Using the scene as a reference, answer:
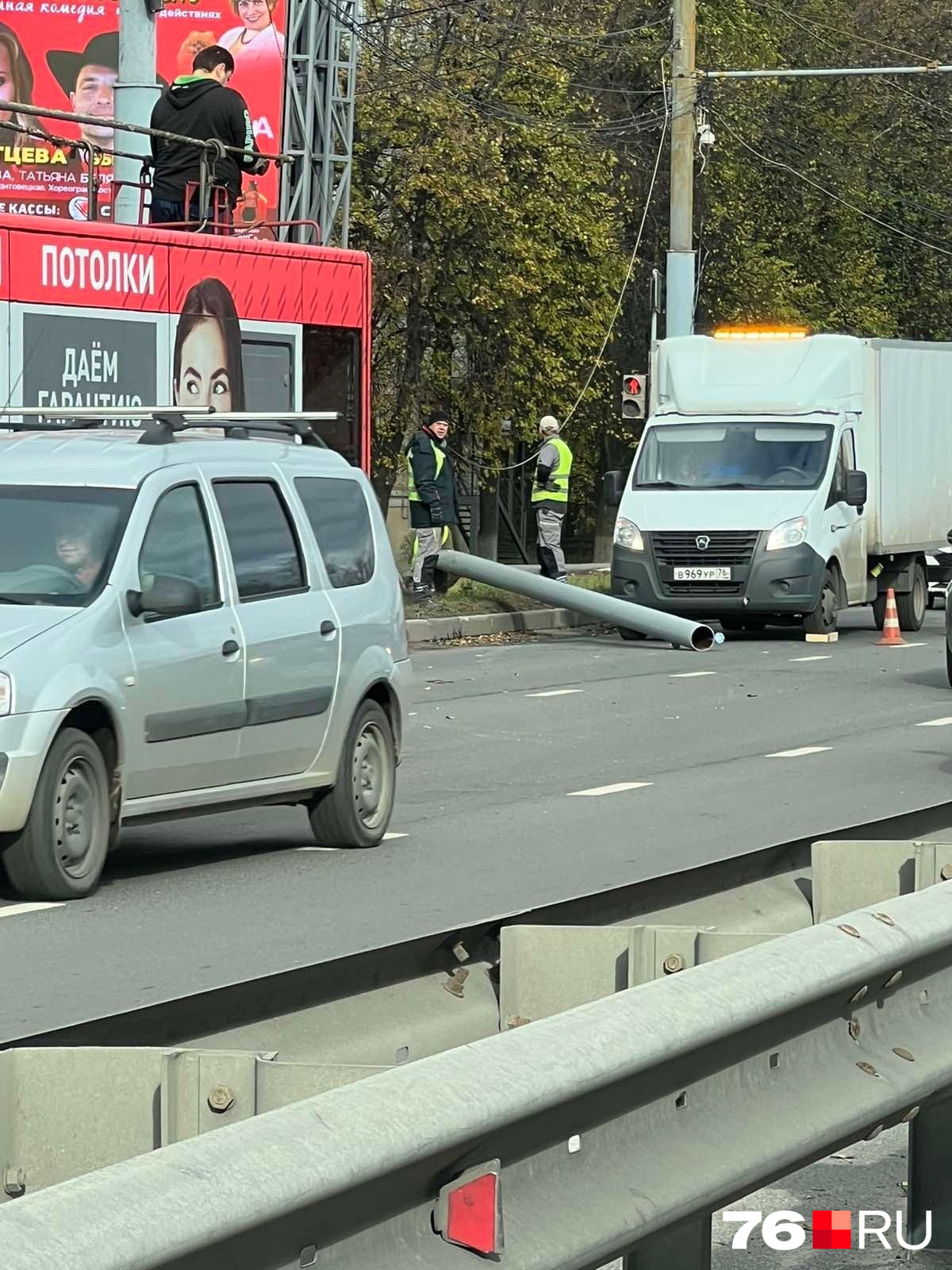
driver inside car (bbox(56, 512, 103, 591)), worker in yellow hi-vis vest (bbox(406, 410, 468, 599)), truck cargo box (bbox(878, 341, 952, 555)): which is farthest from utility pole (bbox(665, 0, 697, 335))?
driver inside car (bbox(56, 512, 103, 591))

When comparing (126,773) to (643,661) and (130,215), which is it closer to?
(643,661)

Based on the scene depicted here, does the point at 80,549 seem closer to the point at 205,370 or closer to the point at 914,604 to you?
the point at 205,370

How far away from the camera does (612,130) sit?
131 ft

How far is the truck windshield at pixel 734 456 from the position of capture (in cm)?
2531

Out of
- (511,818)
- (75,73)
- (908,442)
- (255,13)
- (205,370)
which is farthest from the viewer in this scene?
(75,73)

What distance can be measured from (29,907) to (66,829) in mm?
312

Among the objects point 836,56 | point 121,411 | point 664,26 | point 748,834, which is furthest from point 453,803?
point 836,56

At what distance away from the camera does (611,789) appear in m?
13.1

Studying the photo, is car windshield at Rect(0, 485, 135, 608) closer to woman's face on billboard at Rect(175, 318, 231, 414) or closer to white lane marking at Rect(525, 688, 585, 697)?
woman's face on billboard at Rect(175, 318, 231, 414)

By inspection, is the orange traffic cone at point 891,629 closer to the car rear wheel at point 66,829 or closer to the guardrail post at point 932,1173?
the car rear wheel at point 66,829

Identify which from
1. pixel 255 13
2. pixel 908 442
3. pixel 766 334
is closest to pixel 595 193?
pixel 255 13

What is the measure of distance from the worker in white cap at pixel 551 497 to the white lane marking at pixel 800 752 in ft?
42.9

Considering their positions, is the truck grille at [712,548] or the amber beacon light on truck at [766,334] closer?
the truck grille at [712,548]

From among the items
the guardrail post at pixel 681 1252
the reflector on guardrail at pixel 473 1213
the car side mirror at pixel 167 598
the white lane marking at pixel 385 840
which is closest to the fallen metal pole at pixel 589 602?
the white lane marking at pixel 385 840
